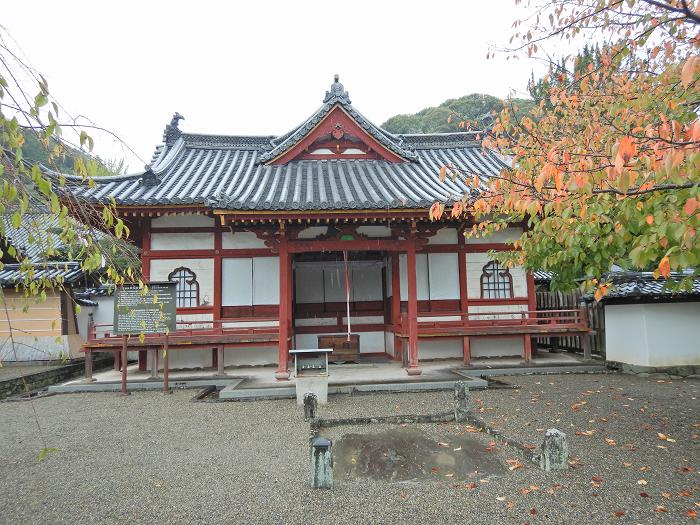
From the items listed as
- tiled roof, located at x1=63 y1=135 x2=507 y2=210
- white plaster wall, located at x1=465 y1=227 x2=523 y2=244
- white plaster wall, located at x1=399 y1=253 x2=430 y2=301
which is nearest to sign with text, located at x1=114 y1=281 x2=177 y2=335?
tiled roof, located at x1=63 y1=135 x2=507 y2=210

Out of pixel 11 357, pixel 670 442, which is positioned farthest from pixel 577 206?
pixel 11 357

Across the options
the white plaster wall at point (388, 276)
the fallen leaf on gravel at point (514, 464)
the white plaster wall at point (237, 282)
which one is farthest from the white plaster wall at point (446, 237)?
the fallen leaf on gravel at point (514, 464)

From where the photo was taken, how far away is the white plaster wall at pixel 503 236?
12453 millimetres

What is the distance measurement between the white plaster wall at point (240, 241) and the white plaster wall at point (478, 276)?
600cm

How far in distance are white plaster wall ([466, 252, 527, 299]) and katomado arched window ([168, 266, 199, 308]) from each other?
306 inches

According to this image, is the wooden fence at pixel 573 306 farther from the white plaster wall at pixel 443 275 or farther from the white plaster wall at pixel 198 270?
the white plaster wall at pixel 198 270

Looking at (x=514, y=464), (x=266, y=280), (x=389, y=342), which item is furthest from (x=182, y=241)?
(x=514, y=464)

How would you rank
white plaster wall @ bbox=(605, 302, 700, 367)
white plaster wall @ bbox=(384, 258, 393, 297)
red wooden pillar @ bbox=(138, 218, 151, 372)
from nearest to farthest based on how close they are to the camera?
white plaster wall @ bbox=(605, 302, 700, 367)
red wooden pillar @ bbox=(138, 218, 151, 372)
white plaster wall @ bbox=(384, 258, 393, 297)

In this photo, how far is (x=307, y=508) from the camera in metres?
4.23

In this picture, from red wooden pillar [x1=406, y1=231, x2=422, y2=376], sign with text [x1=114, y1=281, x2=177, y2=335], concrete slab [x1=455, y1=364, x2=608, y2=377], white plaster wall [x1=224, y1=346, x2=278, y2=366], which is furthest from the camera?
white plaster wall [x1=224, y1=346, x2=278, y2=366]

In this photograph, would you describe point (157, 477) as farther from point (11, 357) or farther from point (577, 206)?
point (11, 357)

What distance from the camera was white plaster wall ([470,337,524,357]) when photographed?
12.5 meters

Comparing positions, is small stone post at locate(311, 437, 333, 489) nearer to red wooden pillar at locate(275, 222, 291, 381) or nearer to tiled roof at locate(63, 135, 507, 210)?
red wooden pillar at locate(275, 222, 291, 381)

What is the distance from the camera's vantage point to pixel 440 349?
12484mm
